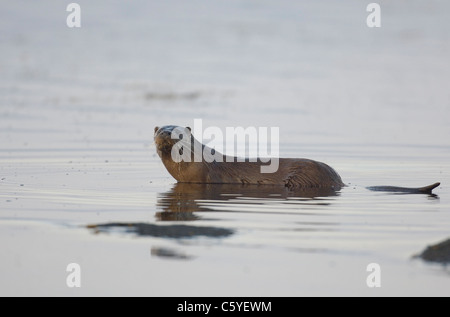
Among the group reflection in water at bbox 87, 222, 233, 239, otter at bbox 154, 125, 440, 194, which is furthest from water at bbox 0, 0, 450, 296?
otter at bbox 154, 125, 440, 194

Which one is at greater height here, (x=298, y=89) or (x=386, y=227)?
(x=298, y=89)

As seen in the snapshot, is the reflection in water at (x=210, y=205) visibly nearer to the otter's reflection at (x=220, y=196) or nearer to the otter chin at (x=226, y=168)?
the otter's reflection at (x=220, y=196)

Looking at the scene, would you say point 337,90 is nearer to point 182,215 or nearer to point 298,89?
point 298,89

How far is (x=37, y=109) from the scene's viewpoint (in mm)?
25906

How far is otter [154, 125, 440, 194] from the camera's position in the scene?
15.1m

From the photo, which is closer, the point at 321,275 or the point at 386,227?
the point at 321,275

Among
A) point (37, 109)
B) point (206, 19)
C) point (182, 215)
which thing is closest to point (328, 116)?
point (37, 109)

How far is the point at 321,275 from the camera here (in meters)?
9.41

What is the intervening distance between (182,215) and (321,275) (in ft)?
10.8

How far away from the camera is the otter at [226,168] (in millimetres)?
15078
